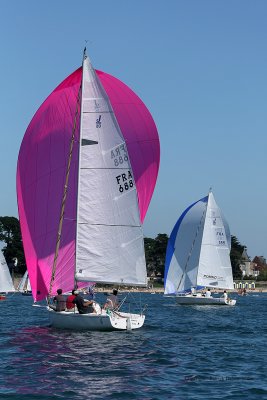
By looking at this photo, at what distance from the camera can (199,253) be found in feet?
191

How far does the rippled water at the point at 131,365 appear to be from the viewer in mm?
16422

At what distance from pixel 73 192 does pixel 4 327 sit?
6521mm

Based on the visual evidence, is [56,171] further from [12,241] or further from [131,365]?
[12,241]

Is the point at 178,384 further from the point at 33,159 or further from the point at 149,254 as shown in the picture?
the point at 149,254

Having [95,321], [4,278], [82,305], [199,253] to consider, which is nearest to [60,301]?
[82,305]

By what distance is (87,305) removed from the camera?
26.4 metres

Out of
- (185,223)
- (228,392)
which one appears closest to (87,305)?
(228,392)

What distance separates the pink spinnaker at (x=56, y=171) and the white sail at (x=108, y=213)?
114 cm

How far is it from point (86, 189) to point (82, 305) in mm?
4359

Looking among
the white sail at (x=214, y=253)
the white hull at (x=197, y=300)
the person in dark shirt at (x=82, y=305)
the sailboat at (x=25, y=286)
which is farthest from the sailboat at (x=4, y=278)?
the person in dark shirt at (x=82, y=305)

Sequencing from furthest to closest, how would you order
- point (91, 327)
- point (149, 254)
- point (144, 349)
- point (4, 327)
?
point (149, 254) < point (4, 327) < point (91, 327) < point (144, 349)

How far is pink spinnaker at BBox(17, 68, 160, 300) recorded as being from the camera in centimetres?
2864

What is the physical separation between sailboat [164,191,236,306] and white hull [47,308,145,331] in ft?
102

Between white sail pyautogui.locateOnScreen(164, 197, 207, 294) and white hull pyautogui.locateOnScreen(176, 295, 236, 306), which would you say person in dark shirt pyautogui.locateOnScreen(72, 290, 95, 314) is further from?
white sail pyautogui.locateOnScreen(164, 197, 207, 294)
